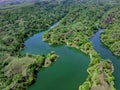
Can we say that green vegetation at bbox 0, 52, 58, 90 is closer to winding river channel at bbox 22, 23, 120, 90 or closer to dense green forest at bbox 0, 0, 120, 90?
dense green forest at bbox 0, 0, 120, 90

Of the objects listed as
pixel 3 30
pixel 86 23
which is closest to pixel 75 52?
pixel 86 23

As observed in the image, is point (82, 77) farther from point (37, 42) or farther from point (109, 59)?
point (37, 42)

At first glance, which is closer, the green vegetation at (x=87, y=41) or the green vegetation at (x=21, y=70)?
the green vegetation at (x=87, y=41)

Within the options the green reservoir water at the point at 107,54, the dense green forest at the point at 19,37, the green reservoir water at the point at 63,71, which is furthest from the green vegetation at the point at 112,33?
the dense green forest at the point at 19,37

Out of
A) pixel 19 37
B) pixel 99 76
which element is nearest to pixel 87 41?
pixel 99 76

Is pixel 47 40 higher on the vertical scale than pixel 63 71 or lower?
lower

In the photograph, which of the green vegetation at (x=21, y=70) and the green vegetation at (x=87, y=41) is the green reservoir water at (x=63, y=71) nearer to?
the green vegetation at (x=21, y=70)

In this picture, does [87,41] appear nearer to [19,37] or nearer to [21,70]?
[21,70]

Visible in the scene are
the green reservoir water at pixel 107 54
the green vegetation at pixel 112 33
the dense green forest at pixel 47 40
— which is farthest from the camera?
the green vegetation at pixel 112 33

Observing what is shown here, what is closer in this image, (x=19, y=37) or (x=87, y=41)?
(x=87, y=41)
